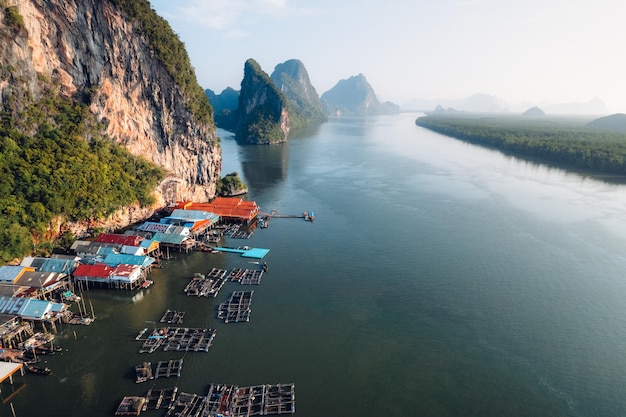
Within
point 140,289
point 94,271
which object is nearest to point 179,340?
point 140,289

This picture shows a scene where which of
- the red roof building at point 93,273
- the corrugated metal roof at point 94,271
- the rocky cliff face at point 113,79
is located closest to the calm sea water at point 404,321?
the red roof building at point 93,273

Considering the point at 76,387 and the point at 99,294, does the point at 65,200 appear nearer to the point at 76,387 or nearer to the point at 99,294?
the point at 99,294

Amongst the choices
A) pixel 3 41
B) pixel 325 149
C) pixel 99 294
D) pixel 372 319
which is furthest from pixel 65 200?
pixel 325 149

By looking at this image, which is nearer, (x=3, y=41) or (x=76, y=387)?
(x=76, y=387)

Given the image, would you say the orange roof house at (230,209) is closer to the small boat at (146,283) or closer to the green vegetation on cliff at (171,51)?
the green vegetation on cliff at (171,51)

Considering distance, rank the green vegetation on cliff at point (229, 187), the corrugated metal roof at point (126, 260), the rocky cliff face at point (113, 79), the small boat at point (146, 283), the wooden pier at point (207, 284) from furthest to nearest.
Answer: the green vegetation on cliff at point (229, 187)
the rocky cliff face at point (113, 79)
the corrugated metal roof at point (126, 260)
the small boat at point (146, 283)
the wooden pier at point (207, 284)

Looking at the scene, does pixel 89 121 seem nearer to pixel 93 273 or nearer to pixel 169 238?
pixel 169 238
